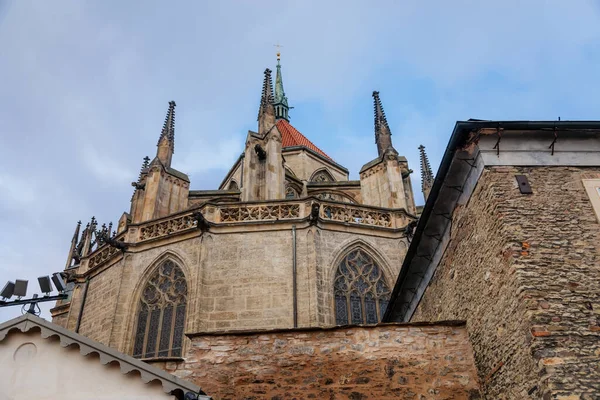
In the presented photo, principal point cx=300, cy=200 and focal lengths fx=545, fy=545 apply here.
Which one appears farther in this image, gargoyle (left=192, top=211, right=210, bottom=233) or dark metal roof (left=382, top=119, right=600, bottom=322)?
gargoyle (left=192, top=211, right=210, bottom=233)

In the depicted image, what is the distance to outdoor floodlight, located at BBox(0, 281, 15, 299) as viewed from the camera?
37.2 feet

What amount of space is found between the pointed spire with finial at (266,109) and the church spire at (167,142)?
3459 millimetres

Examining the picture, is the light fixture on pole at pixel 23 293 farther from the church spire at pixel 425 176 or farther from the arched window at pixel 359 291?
the church spire at pixel 425 176

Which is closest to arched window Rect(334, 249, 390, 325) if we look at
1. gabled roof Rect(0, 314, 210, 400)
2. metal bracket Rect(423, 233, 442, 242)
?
metal bracket Rect(423, 233, 442, 242)

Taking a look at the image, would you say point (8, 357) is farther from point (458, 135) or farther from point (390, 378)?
point (458, 135)

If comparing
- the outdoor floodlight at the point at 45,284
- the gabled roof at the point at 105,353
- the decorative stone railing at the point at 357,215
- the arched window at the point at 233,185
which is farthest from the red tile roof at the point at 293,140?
the gabled roof at the point at 105,353

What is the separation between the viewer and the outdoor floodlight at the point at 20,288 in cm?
1128

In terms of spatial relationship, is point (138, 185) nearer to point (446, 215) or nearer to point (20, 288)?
point (20, 288)

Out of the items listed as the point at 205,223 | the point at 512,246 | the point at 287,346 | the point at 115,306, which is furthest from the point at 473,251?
the point at 115,306

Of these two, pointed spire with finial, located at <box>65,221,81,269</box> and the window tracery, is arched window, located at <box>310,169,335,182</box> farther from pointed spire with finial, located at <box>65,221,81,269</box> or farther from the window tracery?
pointed spire with finial, located at <box>65,221,81,269</box>

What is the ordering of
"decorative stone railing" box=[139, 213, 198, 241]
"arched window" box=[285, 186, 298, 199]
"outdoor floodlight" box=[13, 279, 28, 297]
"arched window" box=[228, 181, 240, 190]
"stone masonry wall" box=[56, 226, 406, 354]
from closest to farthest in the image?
"outdoor floodlight" box=[13, 279, 28, 297] → "stone masonry wall" box=[56, 226, 406, 354] → "decorative stone railing" box=[139, 213, 198, 241] → "arched window" box=[285, 186, 298, 199] → "arched window" box=[228, 181, 240, 190]

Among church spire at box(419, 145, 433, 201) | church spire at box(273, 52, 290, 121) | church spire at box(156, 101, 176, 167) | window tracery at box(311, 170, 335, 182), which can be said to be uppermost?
church spire at box(273, 52, 290, 121)

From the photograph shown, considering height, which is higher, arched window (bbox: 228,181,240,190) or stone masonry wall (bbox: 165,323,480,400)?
arched window (bbox: 228,181,240,190)

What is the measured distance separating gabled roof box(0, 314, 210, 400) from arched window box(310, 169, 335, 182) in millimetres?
25124
